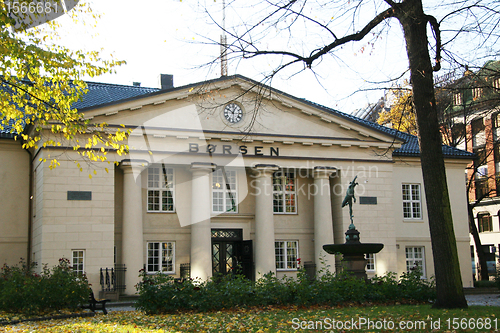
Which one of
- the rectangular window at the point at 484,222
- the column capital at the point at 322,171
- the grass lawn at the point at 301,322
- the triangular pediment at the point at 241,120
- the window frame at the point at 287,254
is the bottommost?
the grass lawn at the point at 301,322

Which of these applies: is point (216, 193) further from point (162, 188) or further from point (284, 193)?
point (284, 193)

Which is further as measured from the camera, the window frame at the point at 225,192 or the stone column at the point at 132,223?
the window frame at the point at 225,192

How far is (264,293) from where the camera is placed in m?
15.2

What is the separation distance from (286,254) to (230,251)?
3110 millimetres

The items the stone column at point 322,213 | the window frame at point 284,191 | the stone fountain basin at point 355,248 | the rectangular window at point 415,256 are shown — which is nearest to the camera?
the stone fountain basin at point 355,248

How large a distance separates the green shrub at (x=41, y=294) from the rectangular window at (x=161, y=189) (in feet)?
35.5

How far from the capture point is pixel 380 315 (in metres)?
11.8

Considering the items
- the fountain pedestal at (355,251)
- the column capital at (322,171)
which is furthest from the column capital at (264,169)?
the fountain pedestal at (355,251)

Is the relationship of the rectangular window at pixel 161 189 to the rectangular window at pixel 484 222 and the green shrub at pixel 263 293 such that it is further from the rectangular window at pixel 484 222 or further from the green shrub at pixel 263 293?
the rectangular window at pixel 484 222

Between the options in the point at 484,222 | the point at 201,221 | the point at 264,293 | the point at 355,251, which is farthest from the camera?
the point at 484,222

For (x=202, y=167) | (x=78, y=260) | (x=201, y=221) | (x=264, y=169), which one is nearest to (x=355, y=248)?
(x=201, y=221)

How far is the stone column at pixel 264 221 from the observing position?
26.3m

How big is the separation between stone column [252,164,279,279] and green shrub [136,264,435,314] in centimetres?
969

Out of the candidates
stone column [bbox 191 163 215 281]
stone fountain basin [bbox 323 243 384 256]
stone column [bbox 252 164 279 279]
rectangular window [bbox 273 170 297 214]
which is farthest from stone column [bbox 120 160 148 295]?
stone fountain basin [bbox 323 243 384 256]
